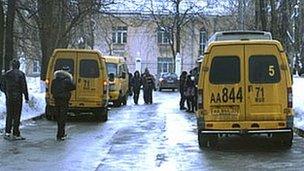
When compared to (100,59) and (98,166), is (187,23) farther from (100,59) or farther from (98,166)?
(98,166)

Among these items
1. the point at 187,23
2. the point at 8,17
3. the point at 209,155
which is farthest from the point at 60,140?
the point at 187,23

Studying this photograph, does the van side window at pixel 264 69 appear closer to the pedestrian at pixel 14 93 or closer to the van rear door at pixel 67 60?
the pedestrian at pixel 14 93

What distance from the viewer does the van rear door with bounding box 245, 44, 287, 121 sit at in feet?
47.1

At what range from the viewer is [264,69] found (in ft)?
47.6

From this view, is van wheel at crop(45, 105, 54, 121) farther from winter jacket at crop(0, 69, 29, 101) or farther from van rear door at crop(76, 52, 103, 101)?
winter jacket at crop(0, 69, 29, 101)

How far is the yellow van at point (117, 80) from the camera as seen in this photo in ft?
108

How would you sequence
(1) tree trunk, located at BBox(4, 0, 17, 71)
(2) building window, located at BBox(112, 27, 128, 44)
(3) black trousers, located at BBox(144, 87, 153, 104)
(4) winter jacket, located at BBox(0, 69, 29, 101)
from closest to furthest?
(4) winter jacket, located at BBox(0, 69, 29, 101) → (1) tree trunk, located at BBox(4, 0, 17, 71) → (3) black trousers, located at BBox(144, 87, 153, 104) → (2) building window, located at BBox(112, 27, 128, 44)

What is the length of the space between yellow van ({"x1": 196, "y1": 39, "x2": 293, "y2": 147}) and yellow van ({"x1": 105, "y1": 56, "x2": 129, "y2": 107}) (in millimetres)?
17441

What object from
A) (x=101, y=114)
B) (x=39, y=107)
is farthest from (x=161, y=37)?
(x=101, y=114)

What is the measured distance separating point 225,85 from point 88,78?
9.06 meters

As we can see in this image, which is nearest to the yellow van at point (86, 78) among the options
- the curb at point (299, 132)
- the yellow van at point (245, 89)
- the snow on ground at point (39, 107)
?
the snow on ground at point (39, 107)

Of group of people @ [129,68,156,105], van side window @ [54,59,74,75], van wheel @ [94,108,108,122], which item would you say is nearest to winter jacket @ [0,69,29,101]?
van side window @ [54,59,74,75]

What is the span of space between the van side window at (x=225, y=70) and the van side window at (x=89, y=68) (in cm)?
878

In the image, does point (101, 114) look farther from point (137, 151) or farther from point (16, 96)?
point (137, 151)
